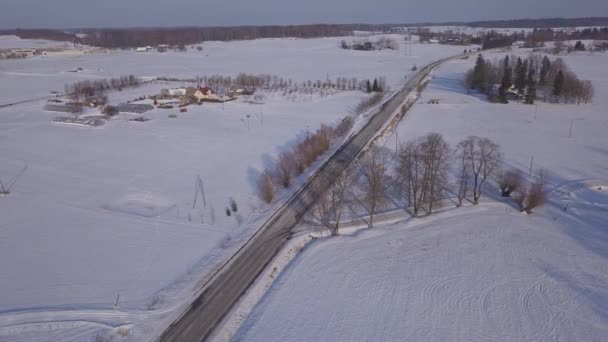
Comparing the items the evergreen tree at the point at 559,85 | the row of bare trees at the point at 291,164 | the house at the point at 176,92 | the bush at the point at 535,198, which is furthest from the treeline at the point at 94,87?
the evergreen tree at the point at 559,85

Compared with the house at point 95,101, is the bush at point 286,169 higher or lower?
lower

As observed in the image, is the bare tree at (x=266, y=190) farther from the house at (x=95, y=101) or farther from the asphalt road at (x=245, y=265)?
the house at (x=95, y=101)

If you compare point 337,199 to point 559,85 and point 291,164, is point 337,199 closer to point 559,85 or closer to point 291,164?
point 291,164

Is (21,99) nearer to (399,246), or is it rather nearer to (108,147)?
(108,147)

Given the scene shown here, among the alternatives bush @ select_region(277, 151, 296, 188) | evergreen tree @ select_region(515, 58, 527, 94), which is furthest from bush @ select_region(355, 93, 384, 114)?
bush @ select_region(277, 151, 296, 188)

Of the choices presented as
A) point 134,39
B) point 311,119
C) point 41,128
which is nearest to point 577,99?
point 311,119
